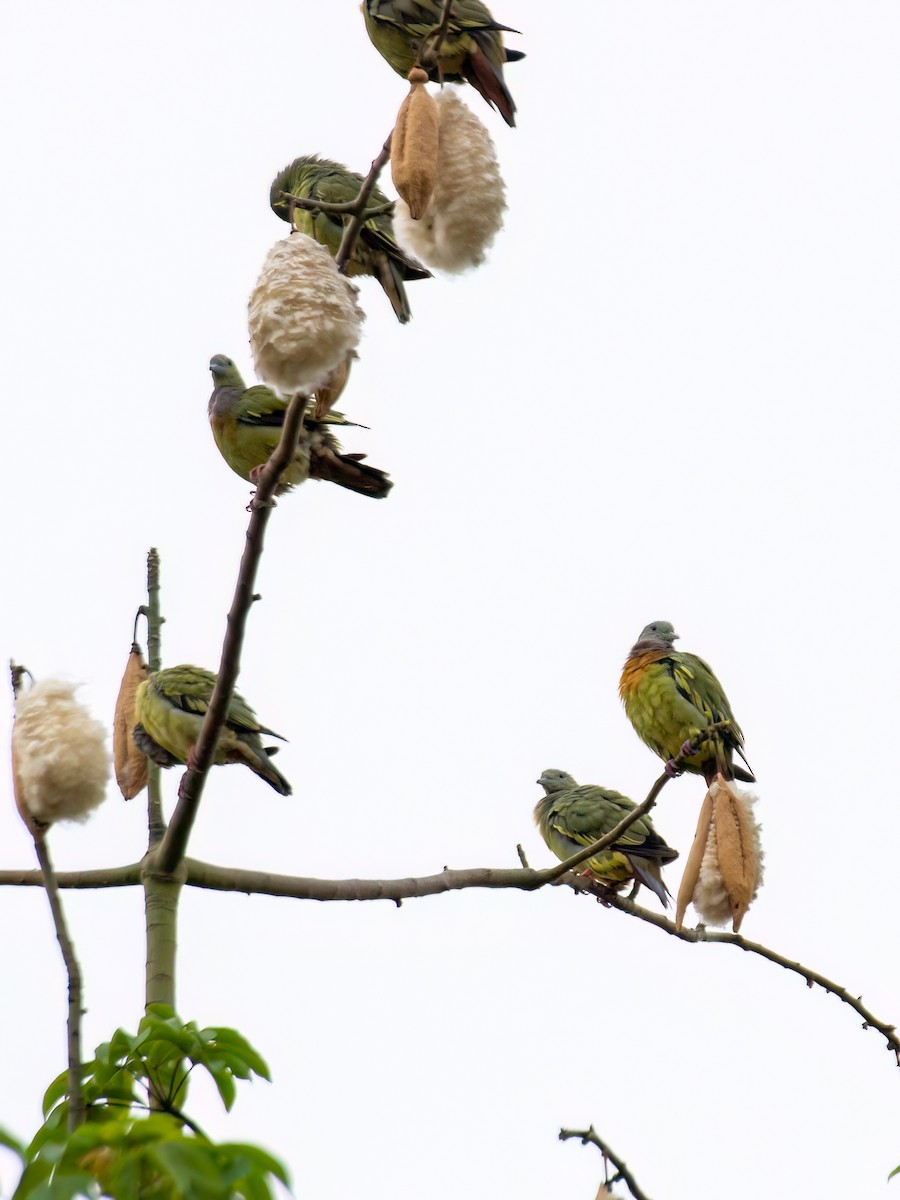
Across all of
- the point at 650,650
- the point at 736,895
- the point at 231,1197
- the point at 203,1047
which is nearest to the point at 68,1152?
the point at 231,1197

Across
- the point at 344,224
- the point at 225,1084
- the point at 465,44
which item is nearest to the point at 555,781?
the point at 344,224

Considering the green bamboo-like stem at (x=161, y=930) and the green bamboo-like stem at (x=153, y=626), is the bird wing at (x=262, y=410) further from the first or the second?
Answer: the green bamboo-like stem at (x=161, y=930)

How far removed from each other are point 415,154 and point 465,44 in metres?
1.81

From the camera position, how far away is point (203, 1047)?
2635 millimetres

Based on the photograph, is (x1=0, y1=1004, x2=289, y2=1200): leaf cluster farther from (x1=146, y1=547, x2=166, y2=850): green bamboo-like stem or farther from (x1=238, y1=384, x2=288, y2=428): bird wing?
(x1=238, y1=384, x2=288, y2=428): bird wing

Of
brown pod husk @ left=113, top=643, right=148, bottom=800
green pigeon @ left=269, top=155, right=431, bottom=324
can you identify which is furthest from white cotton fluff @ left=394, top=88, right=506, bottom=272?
green pigeon @ left=269, top=155, right=431, bottom=324

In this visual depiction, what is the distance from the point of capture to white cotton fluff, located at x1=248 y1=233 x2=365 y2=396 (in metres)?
2.68

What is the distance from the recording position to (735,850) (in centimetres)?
357

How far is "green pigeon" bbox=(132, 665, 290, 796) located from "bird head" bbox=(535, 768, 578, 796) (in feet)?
8.25

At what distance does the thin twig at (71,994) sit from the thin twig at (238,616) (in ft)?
3.02

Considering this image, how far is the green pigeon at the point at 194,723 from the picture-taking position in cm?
536

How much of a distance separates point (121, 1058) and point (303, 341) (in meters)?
1.35

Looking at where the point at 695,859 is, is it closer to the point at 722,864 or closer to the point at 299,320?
the point at 722,864

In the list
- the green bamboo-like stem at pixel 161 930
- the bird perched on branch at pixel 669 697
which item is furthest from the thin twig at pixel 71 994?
the bird perched on branch at pixel 669 697
